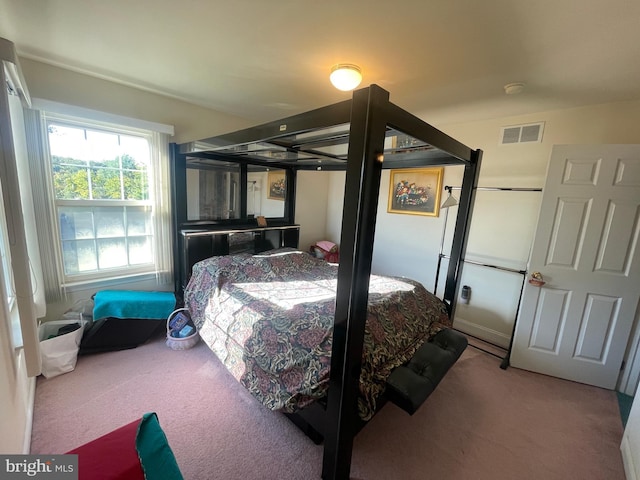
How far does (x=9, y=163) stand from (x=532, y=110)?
12.4ft

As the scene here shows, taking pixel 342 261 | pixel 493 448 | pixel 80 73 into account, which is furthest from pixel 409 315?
pixel 80 73

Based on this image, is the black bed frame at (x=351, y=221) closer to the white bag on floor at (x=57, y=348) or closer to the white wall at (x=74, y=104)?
the white wall at (x=74, y=104)

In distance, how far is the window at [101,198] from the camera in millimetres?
2217

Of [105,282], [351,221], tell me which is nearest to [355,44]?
[351,221]

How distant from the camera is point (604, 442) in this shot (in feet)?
5.64

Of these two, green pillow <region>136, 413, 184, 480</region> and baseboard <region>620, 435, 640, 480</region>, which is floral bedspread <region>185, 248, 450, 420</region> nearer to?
green pillow <region>136, 413, 184, 480</region>

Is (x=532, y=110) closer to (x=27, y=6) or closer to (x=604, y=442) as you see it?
(x=604, y=442)

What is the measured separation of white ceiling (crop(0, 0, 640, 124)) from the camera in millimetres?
1250

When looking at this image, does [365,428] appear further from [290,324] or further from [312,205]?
[312,205]

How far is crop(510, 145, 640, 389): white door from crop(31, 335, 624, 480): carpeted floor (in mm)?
291

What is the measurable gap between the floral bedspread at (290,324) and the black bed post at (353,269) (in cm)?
17

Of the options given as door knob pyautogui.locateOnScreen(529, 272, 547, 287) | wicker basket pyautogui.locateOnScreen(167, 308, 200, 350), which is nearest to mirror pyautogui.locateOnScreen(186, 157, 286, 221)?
wicker basket pyautogui.locateOnScreen(167, 308, 200, 350)

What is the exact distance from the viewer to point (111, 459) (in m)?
0.82

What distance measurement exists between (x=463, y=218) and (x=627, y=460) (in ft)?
5.71
